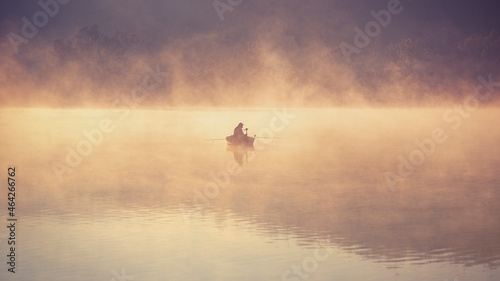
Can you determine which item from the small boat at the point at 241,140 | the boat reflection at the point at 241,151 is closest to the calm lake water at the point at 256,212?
the boat reflection at the point at 241,151

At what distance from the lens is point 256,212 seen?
80.8ft

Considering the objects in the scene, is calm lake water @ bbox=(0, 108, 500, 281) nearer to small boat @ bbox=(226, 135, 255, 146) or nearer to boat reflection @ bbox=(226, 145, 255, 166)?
boat reflection @ bbox=(226, 145, 255, 166)

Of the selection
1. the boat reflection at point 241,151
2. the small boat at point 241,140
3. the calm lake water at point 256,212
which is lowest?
the calm lake water at point 256,212

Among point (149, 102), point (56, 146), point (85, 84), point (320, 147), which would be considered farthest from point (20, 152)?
point (85, 84)

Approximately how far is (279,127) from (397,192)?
45063 mm

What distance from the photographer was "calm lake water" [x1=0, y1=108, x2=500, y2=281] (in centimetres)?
1761

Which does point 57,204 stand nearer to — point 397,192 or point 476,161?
point 397,192

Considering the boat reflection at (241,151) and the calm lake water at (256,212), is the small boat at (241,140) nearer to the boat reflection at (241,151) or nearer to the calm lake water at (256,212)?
the boat reflection at (241,151)

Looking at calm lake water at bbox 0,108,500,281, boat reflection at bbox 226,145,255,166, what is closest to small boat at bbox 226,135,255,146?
boat reflection at bbox 226,145,255,166

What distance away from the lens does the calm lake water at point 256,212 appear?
17.6 m

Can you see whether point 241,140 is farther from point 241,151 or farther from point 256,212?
point 256,212

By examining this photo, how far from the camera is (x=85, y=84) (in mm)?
137875

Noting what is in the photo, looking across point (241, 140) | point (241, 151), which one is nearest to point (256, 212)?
point (241, 151)

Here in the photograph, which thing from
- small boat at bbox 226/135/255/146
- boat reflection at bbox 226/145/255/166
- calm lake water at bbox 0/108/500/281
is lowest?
calm lake water at bbox 0/108/500/281
